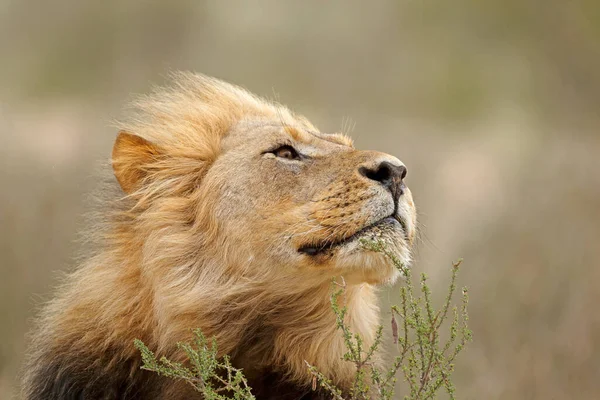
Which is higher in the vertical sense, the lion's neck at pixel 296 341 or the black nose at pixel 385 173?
the black nose at pixel 385 173

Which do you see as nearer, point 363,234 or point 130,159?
point 363,234

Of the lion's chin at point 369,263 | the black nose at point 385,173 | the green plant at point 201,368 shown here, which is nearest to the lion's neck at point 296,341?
the green plant at point 201,368

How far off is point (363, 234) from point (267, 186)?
25.5 inches

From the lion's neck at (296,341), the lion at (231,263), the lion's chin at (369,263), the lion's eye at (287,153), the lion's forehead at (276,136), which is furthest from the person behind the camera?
the lion's forehead at (276,136)

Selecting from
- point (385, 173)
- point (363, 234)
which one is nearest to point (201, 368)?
point (363, 234)

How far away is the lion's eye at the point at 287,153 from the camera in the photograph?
5.02 meters

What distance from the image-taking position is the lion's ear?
16.9ft

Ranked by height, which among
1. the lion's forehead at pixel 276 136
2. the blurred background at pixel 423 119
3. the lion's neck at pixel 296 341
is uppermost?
the blurred background at pixel 423 119

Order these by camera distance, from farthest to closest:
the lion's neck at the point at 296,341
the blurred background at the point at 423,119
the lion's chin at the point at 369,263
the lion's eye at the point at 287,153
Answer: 1. the blurred background at the point at 423,119
2. the lion's eye at the point at 287,153
3. the lion's neck at the point at 296,341
4. the lion's chin at the point at 369,263

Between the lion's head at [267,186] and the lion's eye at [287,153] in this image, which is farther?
the lion's eye at [287,153]

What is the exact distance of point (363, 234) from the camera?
14.4 feet

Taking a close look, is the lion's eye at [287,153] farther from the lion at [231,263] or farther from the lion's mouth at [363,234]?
the lion's mouth at [363,234]

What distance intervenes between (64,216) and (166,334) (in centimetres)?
518

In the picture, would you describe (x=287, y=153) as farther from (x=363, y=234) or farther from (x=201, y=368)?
(x=201, y=368)
